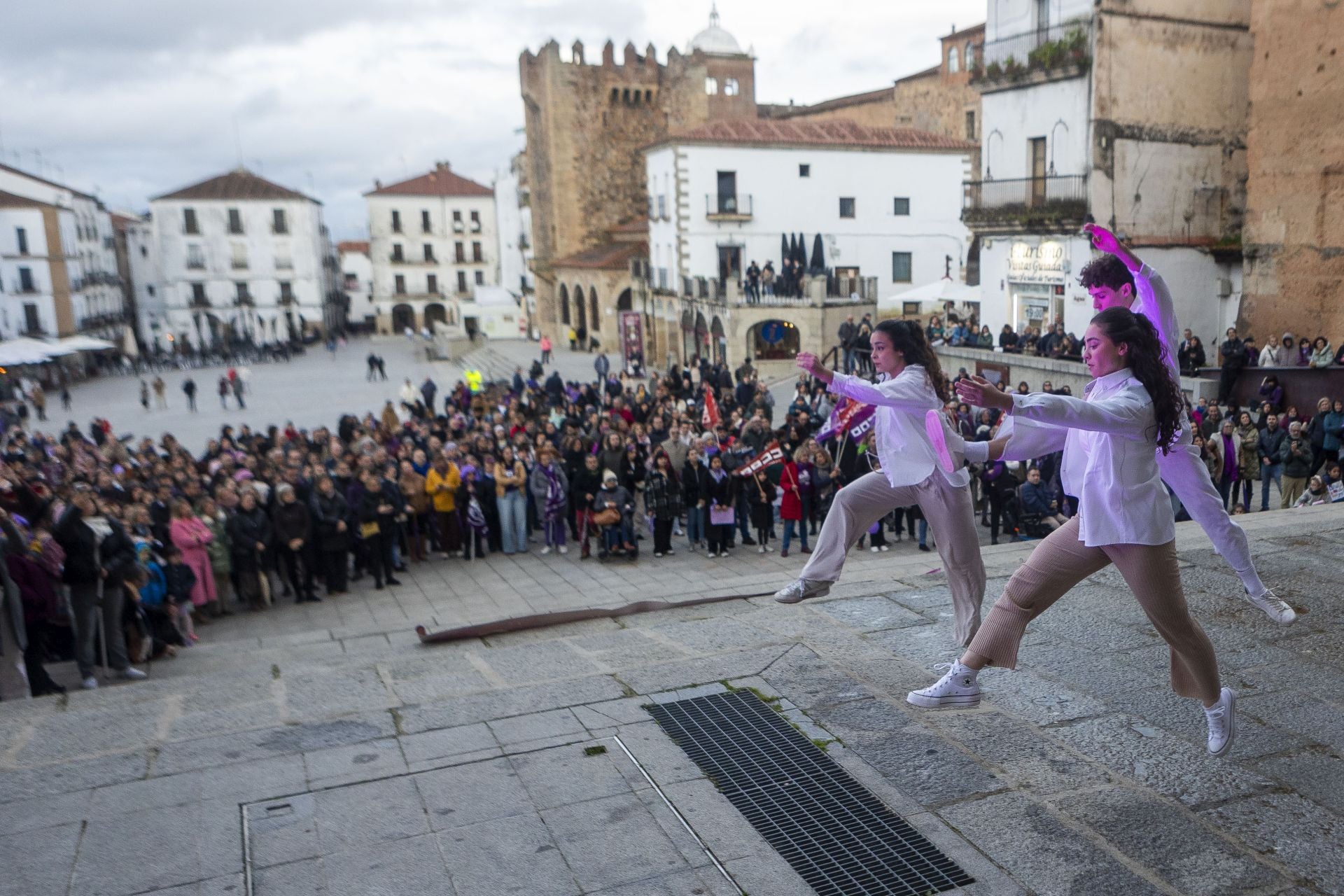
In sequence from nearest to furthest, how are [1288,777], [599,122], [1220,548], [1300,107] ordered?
[1288,777] → [1220,548] → [1300,107] → [599,122]

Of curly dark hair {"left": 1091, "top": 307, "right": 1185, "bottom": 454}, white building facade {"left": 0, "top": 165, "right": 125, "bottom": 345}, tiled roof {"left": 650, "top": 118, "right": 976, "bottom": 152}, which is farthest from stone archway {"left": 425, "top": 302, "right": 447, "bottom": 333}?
curly dark hair {"left": 1091, "top": 307, "right": 1185, "bottom": 454}

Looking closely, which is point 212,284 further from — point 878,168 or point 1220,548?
point 1220,548

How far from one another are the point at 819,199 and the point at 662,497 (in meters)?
27.6

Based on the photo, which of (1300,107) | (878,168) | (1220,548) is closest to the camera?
(1220,548)

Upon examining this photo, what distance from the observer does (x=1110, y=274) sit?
15.2 feet

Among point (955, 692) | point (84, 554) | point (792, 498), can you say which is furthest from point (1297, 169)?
point (84, 554)

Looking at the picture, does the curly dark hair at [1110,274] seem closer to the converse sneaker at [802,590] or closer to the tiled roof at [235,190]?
the converse sneaker at [802,590]

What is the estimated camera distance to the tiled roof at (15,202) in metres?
51.2

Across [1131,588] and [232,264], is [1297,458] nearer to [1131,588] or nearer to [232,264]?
[1131,588]

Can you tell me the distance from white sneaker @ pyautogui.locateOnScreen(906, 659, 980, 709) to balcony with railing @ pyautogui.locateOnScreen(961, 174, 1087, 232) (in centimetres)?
2113

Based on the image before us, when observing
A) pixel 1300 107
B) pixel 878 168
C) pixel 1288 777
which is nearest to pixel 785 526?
pixel 1288 777

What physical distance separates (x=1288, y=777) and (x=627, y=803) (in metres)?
2.76

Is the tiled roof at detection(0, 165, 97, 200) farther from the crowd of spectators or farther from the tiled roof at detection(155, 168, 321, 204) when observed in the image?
the crowd of spectators

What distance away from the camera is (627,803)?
4.14m
